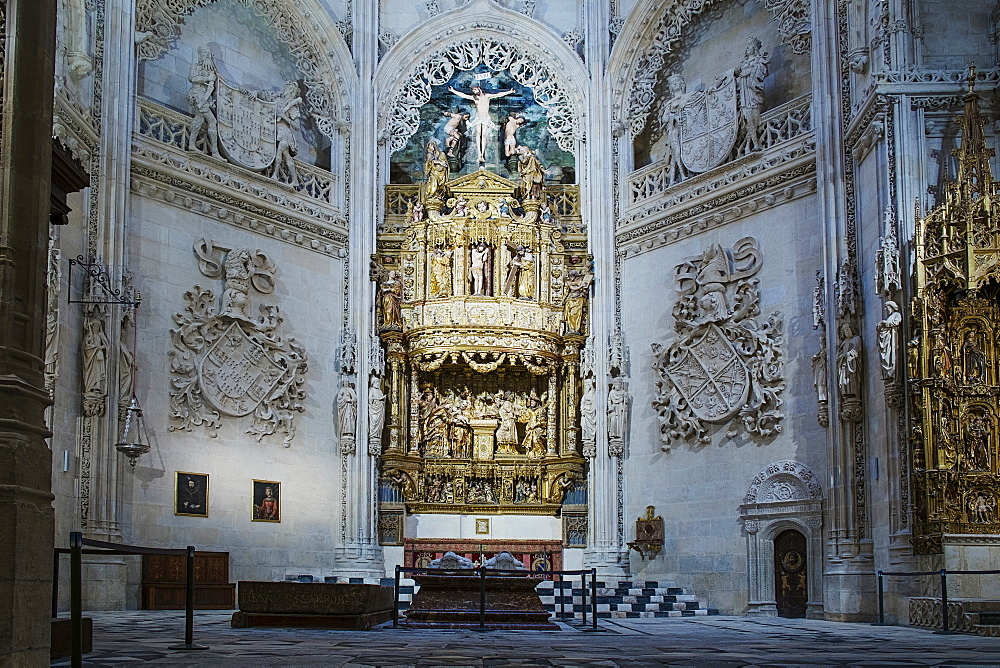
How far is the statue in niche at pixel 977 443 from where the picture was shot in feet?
52.0

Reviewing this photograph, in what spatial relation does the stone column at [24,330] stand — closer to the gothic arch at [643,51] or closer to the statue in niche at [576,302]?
the statue in niche at [576,302]

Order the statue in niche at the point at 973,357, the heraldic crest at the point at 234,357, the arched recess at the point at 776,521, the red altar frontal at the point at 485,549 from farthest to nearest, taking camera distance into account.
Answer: the red altar frontal at the point at 485,549 → the heraldic crest at the point at 234,357 → the arched recess at the point at 776,521 → the statue in niche at the point at 973,357

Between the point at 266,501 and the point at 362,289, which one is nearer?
the point at 266,501

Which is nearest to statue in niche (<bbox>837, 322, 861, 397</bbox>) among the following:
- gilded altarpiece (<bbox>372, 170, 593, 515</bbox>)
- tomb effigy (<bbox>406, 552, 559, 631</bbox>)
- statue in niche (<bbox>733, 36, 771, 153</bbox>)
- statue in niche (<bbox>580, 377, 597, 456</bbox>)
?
statue in niche (<bbox>733, 36, 771, 153</bbox>)

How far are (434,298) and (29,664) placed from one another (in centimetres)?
1858

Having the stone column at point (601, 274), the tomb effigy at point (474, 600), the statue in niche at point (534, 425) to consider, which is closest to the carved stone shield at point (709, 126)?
the stone column at point (601, 274)

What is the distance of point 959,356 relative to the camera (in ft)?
52.9

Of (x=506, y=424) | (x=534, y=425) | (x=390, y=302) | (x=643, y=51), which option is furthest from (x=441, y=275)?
(x=643, y=51)

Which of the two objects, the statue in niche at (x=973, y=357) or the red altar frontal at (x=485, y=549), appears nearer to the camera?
the statue in niche at (x=973, y=357)

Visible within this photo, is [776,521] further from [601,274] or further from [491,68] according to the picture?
[491,68]

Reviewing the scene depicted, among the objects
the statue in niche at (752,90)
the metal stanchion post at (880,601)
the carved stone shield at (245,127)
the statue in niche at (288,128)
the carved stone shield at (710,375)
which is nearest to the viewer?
the metal stanchion post at (880,601)

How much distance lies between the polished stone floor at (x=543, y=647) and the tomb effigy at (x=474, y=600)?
29.3 inches

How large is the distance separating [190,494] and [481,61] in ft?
38.1

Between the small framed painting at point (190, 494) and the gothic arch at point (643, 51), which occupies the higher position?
the gothic arch at point (643, 51)
